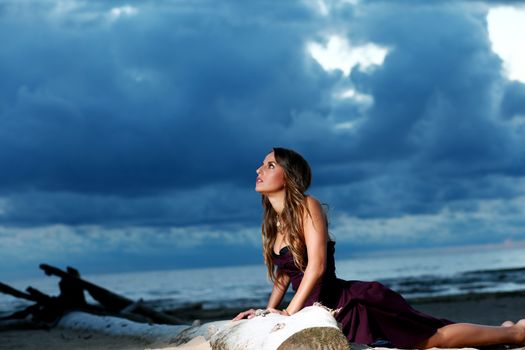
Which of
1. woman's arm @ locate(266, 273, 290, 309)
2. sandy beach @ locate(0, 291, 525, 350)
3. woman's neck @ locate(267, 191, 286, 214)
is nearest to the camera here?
woman's neck @ locate(267, 191, 286, 214)

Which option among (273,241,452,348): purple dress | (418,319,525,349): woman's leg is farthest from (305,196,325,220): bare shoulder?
(418,319,525,349): woman's leg

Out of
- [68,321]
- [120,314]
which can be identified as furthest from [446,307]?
[68,321]

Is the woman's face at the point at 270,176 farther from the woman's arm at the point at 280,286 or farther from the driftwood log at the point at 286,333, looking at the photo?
the driftwood log at the point at 286,333

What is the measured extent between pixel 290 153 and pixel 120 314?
864 cm

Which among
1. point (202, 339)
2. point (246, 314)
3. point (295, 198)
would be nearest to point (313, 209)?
point (295, 198)

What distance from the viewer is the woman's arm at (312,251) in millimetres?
6223

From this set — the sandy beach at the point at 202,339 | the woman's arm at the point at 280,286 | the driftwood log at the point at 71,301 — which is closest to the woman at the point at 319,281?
the woman's arm at the point at 280,286

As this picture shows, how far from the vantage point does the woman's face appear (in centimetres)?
642

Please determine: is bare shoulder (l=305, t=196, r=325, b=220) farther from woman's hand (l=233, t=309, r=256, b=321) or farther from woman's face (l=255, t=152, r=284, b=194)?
woman's hand (l=233, t=309, r=256, b=321)

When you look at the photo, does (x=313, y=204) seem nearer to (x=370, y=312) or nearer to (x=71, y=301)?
(x=370, y=312)

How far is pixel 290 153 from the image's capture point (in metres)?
6.41

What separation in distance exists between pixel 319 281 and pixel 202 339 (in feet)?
7.73

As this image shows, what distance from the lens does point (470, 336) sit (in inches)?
269

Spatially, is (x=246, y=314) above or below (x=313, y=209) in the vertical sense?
below
